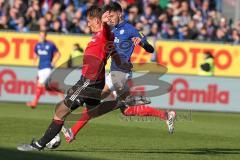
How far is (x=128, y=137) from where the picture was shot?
1462cm

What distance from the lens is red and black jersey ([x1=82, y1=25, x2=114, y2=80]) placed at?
1146cm

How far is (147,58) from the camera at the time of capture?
26141mm

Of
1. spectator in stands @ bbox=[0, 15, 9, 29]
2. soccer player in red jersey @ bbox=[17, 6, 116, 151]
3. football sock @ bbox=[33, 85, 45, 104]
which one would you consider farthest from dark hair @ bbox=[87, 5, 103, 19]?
spectator in stands @ bbox=[0, 15, 9, 29]

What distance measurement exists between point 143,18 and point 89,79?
51.4 feet

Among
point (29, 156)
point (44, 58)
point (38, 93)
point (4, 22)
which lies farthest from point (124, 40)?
point (4, 22)

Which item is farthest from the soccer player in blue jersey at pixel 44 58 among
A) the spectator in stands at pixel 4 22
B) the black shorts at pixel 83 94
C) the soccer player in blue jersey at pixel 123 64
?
the black shorts at pixel 83 94

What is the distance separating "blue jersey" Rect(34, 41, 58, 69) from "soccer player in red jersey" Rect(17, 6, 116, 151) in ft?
33.9

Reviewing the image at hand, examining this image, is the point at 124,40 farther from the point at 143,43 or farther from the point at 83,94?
the point at 83,94

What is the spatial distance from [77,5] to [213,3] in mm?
5585

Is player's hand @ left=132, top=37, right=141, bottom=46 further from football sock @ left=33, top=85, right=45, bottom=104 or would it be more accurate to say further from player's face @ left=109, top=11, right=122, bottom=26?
football sock @ left=33, top=85, right=45, bottom=104

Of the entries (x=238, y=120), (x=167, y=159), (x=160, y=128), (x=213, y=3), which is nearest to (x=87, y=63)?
(x=167, y=159)

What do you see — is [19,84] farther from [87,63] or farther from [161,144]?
[87,63]

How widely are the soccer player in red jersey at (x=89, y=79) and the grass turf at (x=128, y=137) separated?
1.11 feet

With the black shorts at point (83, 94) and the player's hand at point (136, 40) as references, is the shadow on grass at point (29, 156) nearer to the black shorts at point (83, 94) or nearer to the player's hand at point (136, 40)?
the black shorts at point (83, 94)
